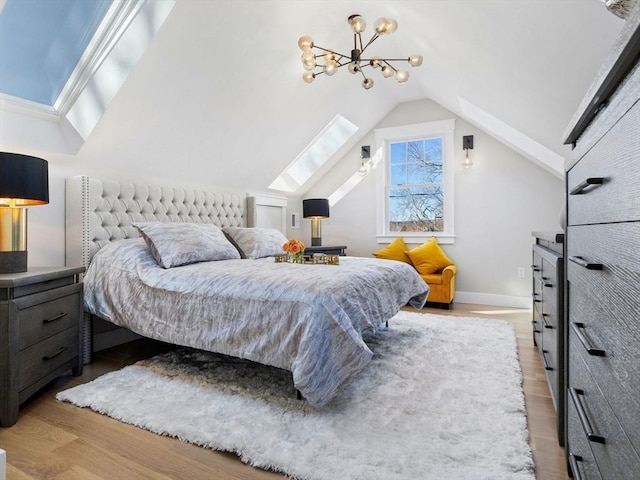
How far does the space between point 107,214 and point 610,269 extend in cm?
325

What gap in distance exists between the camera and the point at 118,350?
297 centimetres

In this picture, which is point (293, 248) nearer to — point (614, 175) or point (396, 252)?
point (396, 252)

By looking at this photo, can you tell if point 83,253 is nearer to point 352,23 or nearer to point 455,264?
point 352,23

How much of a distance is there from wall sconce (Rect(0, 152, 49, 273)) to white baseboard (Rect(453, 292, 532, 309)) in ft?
14.7

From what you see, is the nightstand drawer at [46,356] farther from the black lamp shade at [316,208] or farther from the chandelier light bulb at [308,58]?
the black lamp shade at [316,208]

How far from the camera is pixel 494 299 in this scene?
4539 millimetres

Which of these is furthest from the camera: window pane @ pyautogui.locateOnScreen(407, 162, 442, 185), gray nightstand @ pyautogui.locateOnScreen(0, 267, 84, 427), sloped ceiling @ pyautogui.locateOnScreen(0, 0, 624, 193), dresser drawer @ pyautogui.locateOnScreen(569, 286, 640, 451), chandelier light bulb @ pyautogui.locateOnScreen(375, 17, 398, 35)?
window pane @ pyautogui.locateOnScreen(407, 162, 442, 185)

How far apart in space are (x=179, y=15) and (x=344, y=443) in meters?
2.74

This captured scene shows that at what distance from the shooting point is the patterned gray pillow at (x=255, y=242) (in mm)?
3531

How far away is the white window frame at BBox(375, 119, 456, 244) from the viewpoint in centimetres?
481

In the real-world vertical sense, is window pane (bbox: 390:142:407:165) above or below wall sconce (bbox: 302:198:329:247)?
above

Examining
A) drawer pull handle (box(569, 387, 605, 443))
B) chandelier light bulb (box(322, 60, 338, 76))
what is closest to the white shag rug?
drawer pull handle (box(569, 387, 605, 443))

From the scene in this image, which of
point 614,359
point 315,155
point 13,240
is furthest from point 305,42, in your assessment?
point 315,155

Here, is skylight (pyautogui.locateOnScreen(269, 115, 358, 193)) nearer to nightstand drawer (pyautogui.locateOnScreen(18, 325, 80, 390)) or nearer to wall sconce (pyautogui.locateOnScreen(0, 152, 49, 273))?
wall sconce (pyautogui.locateOnScreen(0, 152, 49, 273))
